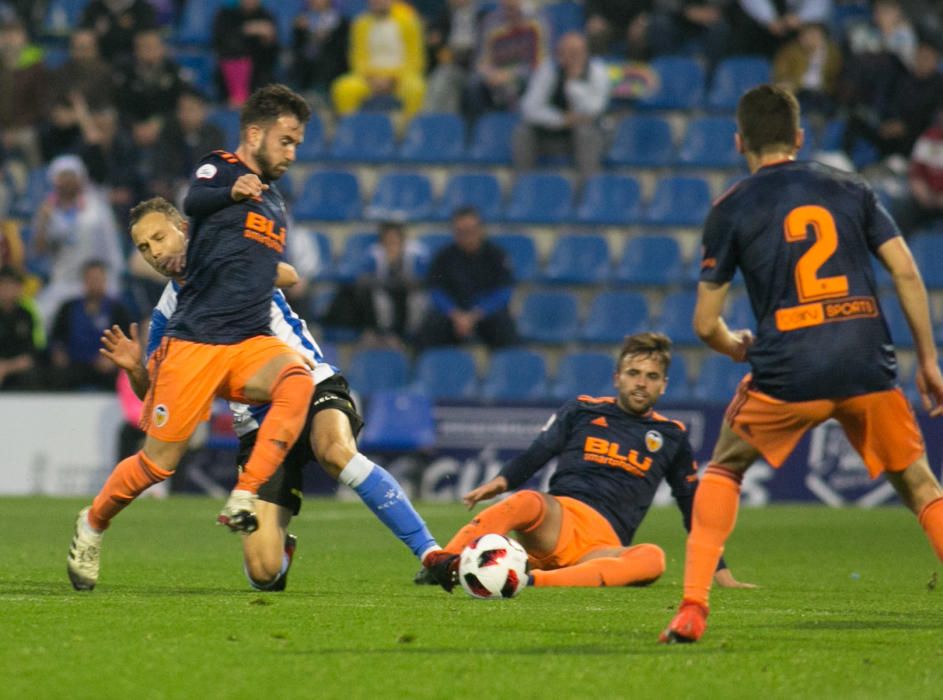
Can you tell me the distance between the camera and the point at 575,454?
8.65 metres

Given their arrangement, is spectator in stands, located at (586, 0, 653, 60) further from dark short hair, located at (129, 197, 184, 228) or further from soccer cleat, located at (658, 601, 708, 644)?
soccer cleat, located at (658, 601, 708, 644)

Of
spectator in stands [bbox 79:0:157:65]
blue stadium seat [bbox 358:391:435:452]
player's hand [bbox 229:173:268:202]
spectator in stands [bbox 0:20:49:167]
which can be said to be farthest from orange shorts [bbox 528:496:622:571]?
spectator in stands [bbox 0:20:49:167]

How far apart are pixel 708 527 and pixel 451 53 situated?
1440 centimetres

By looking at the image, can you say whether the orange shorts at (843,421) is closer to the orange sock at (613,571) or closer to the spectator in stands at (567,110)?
the orange sock at (613,571)

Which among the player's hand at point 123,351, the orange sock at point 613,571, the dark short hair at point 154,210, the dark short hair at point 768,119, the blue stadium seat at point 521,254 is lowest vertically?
the orange sock at point 613,571

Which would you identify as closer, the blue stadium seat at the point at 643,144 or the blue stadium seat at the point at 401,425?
the blue stadium seat at the point at 401,425

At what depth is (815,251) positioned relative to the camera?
571cm

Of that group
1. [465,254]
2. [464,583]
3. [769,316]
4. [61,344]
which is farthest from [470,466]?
[769,316]

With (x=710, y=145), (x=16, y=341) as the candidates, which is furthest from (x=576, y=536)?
(x=710, y=145)

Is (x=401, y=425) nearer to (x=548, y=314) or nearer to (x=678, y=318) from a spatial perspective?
(x=548, y=314)

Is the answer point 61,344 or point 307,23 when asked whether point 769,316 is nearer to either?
point 61,344

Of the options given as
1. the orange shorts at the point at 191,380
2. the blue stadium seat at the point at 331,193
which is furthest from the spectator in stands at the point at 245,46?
→ the orange shorts at the point at 191,380

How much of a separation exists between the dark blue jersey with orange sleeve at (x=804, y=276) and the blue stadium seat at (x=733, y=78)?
44.2 ft

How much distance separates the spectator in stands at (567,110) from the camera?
59.1 ft
